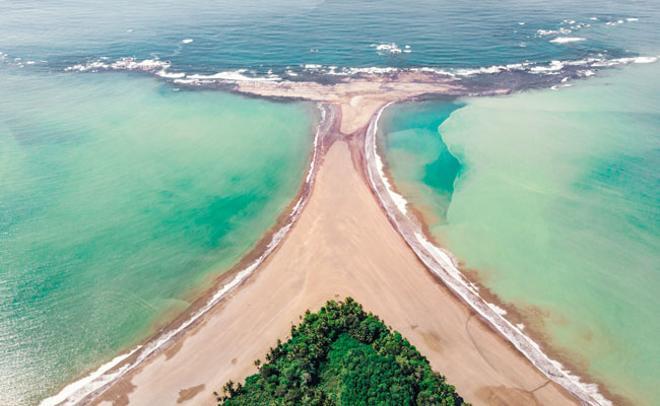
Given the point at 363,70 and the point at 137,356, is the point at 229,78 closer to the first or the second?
the point at 363,70

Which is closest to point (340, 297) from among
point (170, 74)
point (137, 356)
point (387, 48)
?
point (137, 356)

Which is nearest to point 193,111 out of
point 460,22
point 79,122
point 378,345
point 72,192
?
point 79,122

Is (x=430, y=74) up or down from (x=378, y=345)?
up

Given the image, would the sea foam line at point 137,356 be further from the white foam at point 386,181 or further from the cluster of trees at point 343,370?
the white foam at point 386,181

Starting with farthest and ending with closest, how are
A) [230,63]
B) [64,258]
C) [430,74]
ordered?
1. [230,63]
2. [430,74]
3. [64,258]

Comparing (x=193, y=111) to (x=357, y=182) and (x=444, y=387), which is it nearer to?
(x=357, y=182)
